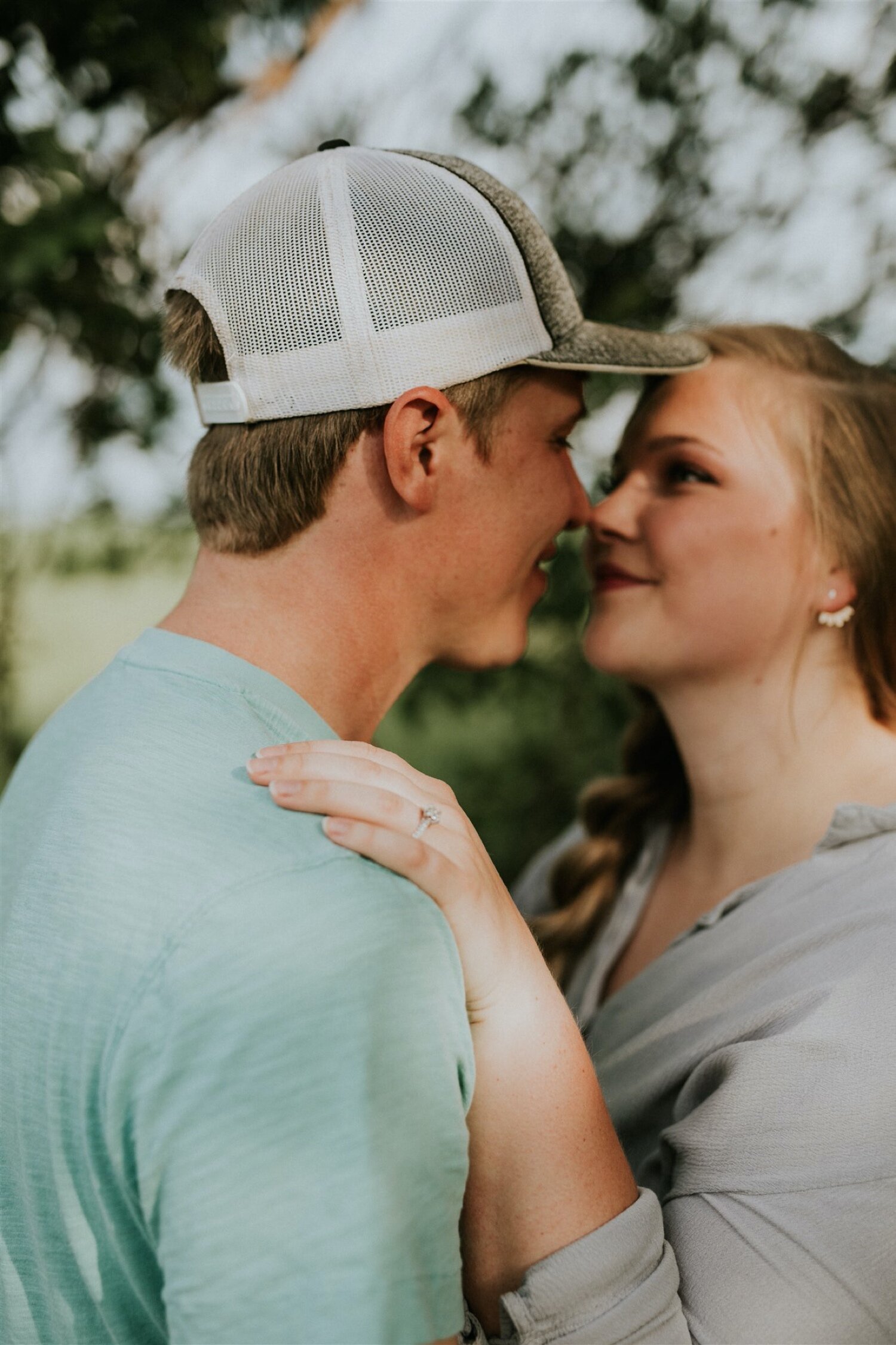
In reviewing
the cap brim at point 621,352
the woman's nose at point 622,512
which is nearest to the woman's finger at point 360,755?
the cap brim at point 621,352

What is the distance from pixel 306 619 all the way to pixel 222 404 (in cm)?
38

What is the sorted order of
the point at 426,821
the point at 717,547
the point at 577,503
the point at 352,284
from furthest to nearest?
the point at 717,547 < the point at 577,503 < the point at 352,284 < the point at 426,821

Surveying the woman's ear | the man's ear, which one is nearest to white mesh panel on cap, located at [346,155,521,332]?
the man's ear

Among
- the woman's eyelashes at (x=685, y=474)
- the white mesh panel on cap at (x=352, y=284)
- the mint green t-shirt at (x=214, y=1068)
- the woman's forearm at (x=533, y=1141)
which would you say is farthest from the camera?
the woman's eyelashes at (x=685, y=474)

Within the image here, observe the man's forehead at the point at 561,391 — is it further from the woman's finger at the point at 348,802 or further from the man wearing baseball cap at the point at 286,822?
the woman's finger at the point at 348,802

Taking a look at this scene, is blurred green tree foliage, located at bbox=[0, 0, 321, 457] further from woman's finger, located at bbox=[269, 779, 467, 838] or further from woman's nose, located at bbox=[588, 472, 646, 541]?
woman's finger, located at bbox=[269, 779, 467, 838]

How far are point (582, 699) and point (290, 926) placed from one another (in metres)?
3.22

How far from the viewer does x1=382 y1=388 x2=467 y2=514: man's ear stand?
1.70 meters

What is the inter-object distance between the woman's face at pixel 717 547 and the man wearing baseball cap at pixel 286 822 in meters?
0.52

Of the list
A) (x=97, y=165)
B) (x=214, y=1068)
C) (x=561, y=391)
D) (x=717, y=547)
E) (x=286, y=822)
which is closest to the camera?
(x=214, y=1068)

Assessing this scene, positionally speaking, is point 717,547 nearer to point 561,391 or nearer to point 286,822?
point 561,391

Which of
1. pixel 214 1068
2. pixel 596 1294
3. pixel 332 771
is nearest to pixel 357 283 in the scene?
pixel 332 771

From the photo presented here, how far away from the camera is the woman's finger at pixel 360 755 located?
1.39 metres

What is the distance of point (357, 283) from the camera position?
1.62 m
